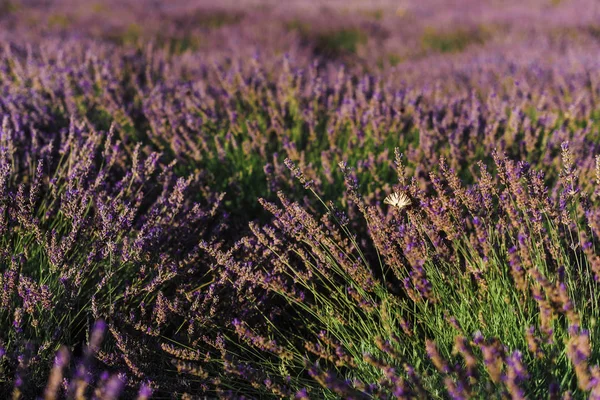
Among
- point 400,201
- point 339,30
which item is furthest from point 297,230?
point 339,30

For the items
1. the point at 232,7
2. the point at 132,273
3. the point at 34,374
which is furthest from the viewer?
the point at 232,7

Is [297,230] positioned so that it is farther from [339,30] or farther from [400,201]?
[339,30]

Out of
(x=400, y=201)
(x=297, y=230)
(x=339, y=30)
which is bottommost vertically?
(x=339, y=30)

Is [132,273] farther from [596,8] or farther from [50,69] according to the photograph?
[596,8]

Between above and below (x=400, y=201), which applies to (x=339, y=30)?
below

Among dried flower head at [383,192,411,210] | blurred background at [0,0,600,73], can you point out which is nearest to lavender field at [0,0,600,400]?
dried flower head at [383,192,411,210]

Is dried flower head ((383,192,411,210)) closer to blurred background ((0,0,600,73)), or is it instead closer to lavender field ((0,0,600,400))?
lavender field ((0,0,600,400))

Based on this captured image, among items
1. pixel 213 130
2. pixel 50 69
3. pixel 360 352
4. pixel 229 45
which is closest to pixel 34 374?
pixel 360 352

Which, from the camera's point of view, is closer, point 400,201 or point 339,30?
point 400,201

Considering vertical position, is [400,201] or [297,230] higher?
[400,201]
